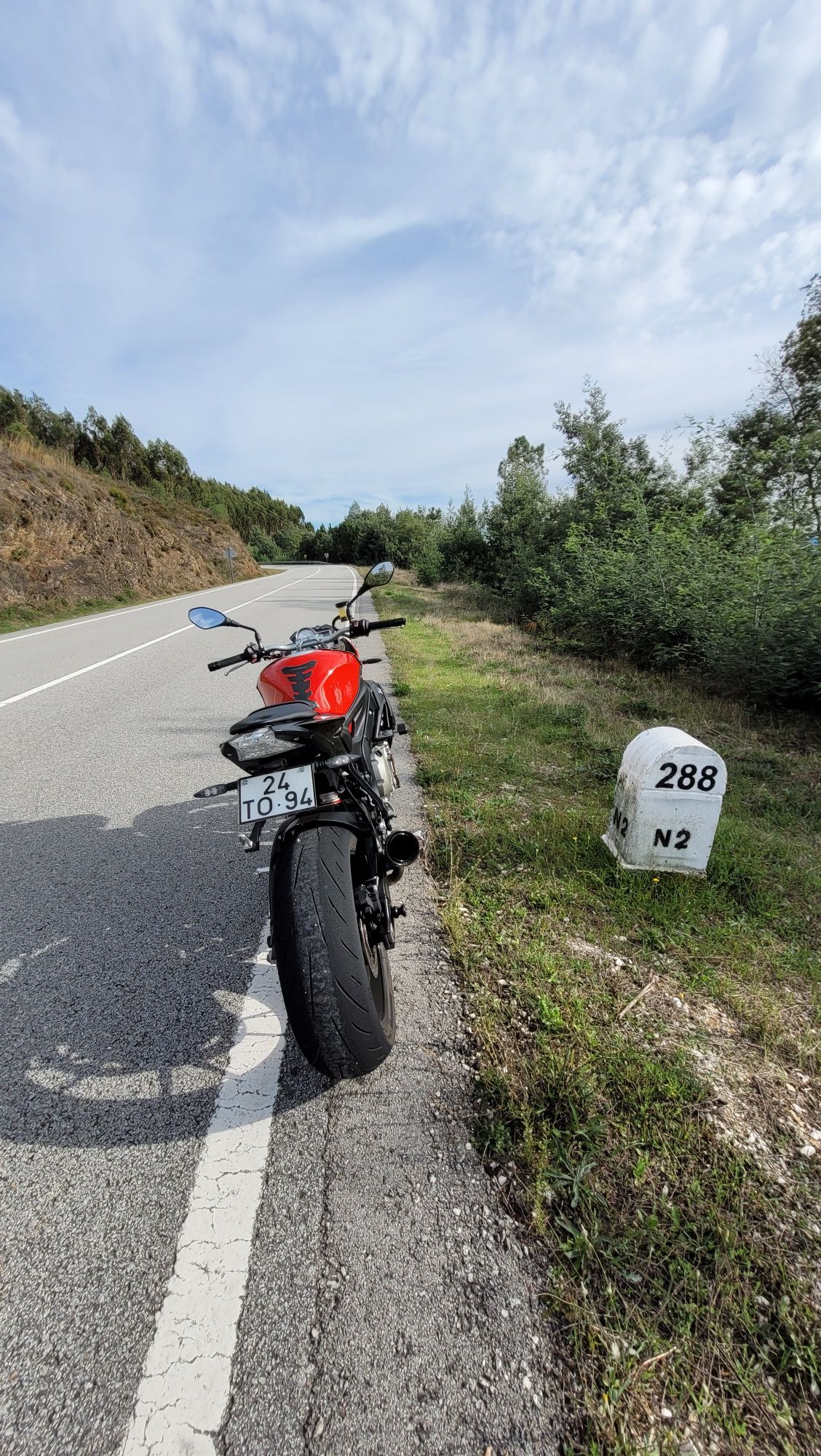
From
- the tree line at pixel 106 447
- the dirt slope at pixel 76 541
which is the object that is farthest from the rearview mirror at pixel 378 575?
the tree line at pixel 106 447

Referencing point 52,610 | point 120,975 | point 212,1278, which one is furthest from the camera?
point 52,610

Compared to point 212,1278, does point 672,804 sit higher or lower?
higher

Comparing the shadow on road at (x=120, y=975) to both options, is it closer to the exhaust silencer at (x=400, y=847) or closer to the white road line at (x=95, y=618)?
the exhaust silencer at (x=400, y=847)

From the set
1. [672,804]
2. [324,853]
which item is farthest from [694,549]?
[324,853]

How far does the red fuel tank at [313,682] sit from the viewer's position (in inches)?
82.0

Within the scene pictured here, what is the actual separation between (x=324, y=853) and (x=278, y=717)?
0.46m

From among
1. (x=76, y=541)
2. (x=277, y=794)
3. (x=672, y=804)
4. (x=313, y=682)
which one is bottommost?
(x=672, y=804)

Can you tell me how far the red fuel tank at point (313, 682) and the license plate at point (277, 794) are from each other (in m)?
0.25

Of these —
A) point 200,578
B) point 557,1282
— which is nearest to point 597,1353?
point 557,1282

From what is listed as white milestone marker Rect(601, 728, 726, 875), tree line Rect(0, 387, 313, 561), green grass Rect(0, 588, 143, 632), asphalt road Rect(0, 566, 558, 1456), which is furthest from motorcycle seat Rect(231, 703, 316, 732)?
tree line Rect(0, 387, 313, 561)

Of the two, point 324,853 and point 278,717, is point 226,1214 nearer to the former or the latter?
point 324,853

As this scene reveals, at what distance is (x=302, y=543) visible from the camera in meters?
76.0

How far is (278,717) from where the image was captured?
1.84m

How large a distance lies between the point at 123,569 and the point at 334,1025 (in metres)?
21.4
